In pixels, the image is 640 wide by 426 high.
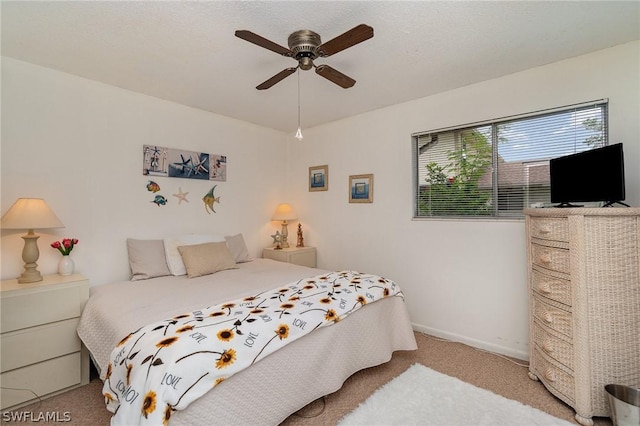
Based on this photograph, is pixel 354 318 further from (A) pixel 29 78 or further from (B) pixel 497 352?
(A) pixel 29 78

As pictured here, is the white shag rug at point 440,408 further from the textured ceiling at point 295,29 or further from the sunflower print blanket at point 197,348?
the textured ceiling at point 295,29

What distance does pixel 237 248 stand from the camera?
3428 millimetres

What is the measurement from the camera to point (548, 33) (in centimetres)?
197

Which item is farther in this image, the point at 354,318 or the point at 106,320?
the point at 354,318

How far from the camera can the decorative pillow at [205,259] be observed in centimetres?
276

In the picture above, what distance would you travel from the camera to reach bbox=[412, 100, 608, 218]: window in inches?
91.7

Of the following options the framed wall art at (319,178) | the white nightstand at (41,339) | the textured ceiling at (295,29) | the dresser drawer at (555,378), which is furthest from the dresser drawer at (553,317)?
the white nightstand at (41,339)

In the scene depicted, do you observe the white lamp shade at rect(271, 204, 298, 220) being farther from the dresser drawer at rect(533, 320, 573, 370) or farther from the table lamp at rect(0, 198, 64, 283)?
the dresser drawer at rect(533, 320, 573, 370)

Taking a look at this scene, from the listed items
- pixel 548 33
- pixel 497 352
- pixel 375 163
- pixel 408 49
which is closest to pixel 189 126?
pixel 375 163

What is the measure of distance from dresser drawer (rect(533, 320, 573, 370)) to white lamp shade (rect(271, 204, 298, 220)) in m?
2.80

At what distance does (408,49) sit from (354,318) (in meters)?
1.93

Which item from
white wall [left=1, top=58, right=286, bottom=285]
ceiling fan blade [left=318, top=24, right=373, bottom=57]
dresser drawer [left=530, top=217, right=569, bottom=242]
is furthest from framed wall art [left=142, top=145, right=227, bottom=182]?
dresser drawer [left=530, top=217, right=569, bottom=242]

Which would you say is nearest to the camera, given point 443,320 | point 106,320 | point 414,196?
point 106,320

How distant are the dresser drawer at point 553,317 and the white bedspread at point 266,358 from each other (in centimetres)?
91
